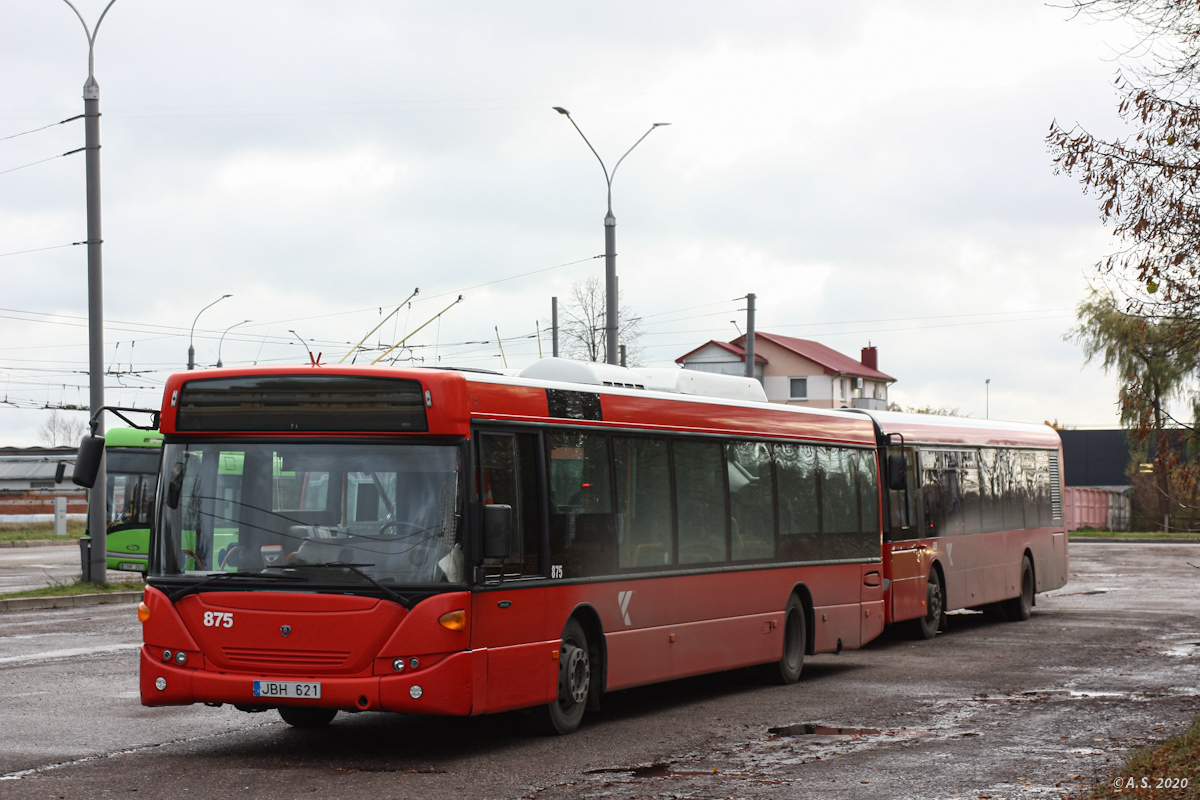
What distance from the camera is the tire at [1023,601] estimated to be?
22938 millimetres

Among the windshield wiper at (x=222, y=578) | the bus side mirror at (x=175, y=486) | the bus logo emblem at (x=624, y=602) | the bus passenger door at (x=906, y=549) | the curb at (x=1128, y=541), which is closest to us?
the windshield wiper at (x=222, y=578)

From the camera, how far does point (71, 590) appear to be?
24.8 meters

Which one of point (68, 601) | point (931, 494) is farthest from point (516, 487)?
point (68, 601)

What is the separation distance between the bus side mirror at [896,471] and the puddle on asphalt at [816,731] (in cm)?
716

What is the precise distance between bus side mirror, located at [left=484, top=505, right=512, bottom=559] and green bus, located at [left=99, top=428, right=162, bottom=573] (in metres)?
23.8

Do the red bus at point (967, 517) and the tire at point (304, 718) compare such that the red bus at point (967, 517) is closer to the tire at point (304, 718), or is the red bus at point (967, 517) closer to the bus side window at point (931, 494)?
the bus side window at point (931, 494)

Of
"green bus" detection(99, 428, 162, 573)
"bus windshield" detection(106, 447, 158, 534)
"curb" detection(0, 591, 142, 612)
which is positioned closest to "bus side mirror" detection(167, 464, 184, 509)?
"curb" detection(0, 591, 142, 612)

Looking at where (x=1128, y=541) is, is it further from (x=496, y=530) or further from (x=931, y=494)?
(x=496, y=530)

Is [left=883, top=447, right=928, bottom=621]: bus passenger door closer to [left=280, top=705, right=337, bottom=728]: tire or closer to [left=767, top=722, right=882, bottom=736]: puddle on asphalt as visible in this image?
[left=767, top=722, right=882, bottom=736]: puddle on asphalt

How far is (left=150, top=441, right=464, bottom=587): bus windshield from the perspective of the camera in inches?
376

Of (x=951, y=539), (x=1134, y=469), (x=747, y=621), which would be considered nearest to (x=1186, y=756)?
(x=747, y=621)

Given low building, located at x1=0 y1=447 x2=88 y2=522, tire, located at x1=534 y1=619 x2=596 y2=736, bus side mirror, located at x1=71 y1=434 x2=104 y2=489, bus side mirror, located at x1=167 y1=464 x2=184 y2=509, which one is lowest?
tire, located at x1=534 y1=619 x2=596 y2=736

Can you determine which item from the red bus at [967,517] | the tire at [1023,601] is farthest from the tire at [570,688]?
the tire at [1023,601]

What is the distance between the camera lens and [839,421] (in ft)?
54.0
